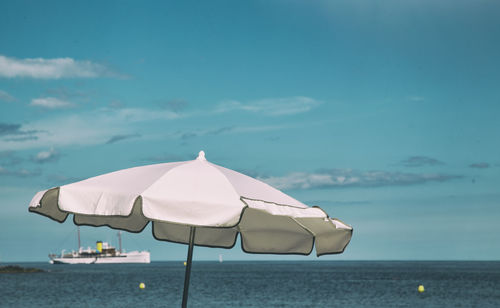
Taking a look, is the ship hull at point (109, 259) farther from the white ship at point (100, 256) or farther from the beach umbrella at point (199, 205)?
the beach umbrella at point (199, 205)

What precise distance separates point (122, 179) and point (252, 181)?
1.28m

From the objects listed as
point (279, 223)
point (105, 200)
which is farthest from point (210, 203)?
point (279, 223)

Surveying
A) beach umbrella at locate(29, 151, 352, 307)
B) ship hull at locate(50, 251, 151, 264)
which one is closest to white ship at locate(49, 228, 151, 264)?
ship hull at locate(50, 251, 151, 264)

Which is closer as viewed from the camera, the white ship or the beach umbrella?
the beach umbrella

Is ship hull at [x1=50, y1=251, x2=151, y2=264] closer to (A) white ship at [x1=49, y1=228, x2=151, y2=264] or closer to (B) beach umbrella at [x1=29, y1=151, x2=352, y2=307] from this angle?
(A) white ship at [x1=49, y1=228, x2=151, y2=264]

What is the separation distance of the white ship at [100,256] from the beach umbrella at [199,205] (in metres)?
141

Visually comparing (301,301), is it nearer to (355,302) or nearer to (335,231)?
(355,302)

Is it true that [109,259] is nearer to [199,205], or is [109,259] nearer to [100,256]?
[100,256]

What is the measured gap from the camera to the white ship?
147 meters

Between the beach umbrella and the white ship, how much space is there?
141m

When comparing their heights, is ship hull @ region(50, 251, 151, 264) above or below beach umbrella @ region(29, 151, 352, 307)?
above

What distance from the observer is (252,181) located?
6.39 m

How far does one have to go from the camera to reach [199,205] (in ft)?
17.1

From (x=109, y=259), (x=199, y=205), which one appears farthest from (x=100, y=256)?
(x=199, y=205)
